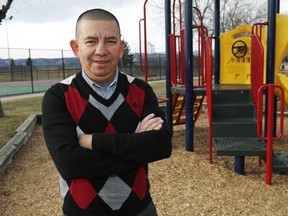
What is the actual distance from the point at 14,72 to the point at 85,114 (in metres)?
26.8

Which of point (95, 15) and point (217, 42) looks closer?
point (95, 15)

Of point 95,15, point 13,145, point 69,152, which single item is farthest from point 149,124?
point 13,145

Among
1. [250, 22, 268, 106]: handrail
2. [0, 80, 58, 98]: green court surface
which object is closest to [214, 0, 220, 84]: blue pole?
[250, 22, 268, 106]: handrail

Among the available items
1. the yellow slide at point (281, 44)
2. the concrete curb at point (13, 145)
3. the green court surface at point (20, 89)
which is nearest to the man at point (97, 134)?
the concrete curb at point (13, 145)

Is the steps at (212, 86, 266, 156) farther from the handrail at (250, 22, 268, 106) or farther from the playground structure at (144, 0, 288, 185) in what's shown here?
the handrail at (250, 22, 268, 106)

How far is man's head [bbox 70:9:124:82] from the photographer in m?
1.35

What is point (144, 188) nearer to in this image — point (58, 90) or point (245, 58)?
point (58, 90)

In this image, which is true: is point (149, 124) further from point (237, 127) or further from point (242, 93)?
point (242, 93)

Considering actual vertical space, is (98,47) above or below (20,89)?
above

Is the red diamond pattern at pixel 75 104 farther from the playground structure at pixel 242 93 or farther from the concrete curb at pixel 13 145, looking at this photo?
the concrete curb at pixel 13 145

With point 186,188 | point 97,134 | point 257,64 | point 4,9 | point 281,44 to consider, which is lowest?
point 186,188

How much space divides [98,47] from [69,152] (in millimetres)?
451

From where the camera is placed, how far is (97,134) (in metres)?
1.35

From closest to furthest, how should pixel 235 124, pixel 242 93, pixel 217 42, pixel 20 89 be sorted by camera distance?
pixel 235 124 < pixel 242 93 < pixel 217 42 < pixel 20 89
